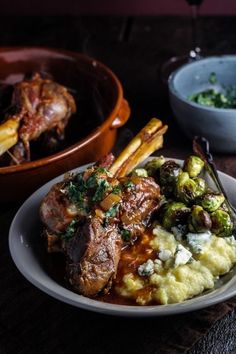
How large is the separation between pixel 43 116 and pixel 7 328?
91cm

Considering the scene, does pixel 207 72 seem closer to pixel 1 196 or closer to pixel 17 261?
pixel 1 196

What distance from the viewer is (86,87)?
2.75m

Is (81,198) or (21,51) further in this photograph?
(21,51)

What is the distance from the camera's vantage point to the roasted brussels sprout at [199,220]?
1.76 metres

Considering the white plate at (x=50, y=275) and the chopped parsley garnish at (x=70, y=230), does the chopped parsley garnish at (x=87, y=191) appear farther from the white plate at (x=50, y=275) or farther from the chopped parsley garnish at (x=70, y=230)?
the white plate at (x=50, y=275)

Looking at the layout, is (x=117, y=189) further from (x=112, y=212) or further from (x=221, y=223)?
(x=221, y=223)

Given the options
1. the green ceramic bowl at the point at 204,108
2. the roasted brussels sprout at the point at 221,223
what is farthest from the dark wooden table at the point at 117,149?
the roasted brussels sprout at the point at 221,223

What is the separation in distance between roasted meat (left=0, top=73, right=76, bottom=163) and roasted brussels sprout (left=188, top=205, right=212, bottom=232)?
810 millimetres

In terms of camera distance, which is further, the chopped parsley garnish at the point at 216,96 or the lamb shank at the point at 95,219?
the chopped parsley garnish at the point at 216,96

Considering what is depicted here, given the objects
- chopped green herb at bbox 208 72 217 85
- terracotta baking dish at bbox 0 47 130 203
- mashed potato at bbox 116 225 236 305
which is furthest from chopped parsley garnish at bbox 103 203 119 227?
chopped green herb at bbox 208 72 217 85

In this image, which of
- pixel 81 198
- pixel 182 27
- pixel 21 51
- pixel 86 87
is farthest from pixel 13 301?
pixel 182 27

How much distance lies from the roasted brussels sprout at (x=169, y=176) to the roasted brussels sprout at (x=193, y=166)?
0.03 m

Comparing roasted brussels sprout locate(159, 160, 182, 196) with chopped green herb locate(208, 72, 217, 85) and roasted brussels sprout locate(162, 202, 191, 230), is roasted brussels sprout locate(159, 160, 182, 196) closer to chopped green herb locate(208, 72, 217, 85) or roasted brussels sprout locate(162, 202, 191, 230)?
roasted brussels sprout locate(162, 202, 191, 230)

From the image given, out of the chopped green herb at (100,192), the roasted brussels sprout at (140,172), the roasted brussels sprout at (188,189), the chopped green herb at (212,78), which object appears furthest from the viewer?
the chopped green herb at (212,78)
